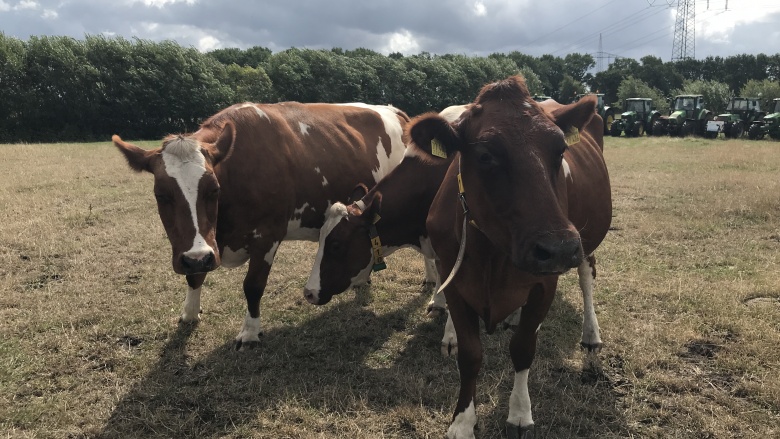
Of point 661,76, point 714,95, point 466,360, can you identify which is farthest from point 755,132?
point 661,76

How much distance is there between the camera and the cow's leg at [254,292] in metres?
4.44

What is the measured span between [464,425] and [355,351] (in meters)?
1.55

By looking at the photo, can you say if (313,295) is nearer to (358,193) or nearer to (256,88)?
(358,193)

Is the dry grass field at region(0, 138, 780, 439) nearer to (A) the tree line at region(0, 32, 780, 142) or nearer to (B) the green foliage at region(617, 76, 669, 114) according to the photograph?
(A) the tree line at region(0, 32, 780, 142)

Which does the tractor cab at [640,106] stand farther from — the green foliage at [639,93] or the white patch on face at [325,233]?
the white patch on face at [325,233]

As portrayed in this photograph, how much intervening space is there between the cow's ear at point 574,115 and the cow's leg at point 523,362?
1042 millimetres

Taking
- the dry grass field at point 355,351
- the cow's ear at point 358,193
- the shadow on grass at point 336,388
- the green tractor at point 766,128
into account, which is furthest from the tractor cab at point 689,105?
the cow's ear at point 358,193

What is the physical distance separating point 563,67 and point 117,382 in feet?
413

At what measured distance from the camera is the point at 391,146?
6340mm

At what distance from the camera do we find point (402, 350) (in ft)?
14.5

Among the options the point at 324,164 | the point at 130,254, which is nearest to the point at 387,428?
the point at 324,164

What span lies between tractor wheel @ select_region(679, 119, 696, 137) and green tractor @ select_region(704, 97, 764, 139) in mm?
1039

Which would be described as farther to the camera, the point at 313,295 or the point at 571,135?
the point at 313,295

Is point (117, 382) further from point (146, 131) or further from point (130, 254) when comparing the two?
point (146, 131)
